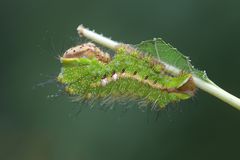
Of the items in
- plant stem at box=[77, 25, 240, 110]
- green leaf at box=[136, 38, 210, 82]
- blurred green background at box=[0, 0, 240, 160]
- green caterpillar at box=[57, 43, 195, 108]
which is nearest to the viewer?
plant stem at box=[77, 25, 240, 110]

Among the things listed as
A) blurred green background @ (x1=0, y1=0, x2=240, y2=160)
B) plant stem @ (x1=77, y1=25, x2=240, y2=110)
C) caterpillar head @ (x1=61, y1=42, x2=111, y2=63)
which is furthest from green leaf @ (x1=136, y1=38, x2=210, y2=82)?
blurred green background @ (x1=0, y1=0, x2=240, y2=160)

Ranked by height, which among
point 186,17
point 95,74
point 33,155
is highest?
point 186,17

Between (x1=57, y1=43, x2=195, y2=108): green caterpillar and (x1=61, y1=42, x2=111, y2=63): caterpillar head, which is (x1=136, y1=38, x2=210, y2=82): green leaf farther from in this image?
(x1=61, y1=42, x2=111, y2=63): caterpillar head

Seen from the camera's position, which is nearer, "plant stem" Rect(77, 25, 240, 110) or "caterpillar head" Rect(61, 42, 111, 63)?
"plant stem" Rect(77, 25, 240, 110)

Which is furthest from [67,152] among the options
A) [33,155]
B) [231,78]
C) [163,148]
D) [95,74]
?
[95,74]

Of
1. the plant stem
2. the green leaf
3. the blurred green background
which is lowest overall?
the plant stem

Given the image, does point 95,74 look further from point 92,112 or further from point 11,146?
point 11,146

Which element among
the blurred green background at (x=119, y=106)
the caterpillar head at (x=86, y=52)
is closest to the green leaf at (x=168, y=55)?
the caterpillar head at (x=86, y=52)
